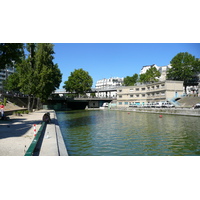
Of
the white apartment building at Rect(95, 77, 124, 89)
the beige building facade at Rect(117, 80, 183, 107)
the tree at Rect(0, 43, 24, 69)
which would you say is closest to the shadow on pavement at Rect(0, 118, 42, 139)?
the tree at Rect(0, 43, 24, 69)

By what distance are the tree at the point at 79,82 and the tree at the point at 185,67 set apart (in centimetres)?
4268

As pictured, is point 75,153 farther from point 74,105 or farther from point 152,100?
point 74,105

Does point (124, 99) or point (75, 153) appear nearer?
point (75, 153)

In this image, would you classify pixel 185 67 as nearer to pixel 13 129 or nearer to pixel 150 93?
pixel 150 93

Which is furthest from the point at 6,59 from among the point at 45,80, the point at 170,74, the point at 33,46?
the point at 170,74

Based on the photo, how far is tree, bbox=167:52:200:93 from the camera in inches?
3228

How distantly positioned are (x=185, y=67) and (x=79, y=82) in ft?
173

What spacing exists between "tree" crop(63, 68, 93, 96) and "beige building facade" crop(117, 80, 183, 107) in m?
20.5

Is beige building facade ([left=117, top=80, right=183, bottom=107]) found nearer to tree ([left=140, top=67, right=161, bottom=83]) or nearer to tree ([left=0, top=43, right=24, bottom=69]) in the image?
tree ([left=140, top=67, right=161, bottom=83])

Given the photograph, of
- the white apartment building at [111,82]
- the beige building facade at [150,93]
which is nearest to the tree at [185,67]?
the beige building facade at [150,93]

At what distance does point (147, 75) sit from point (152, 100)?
75.8ft
